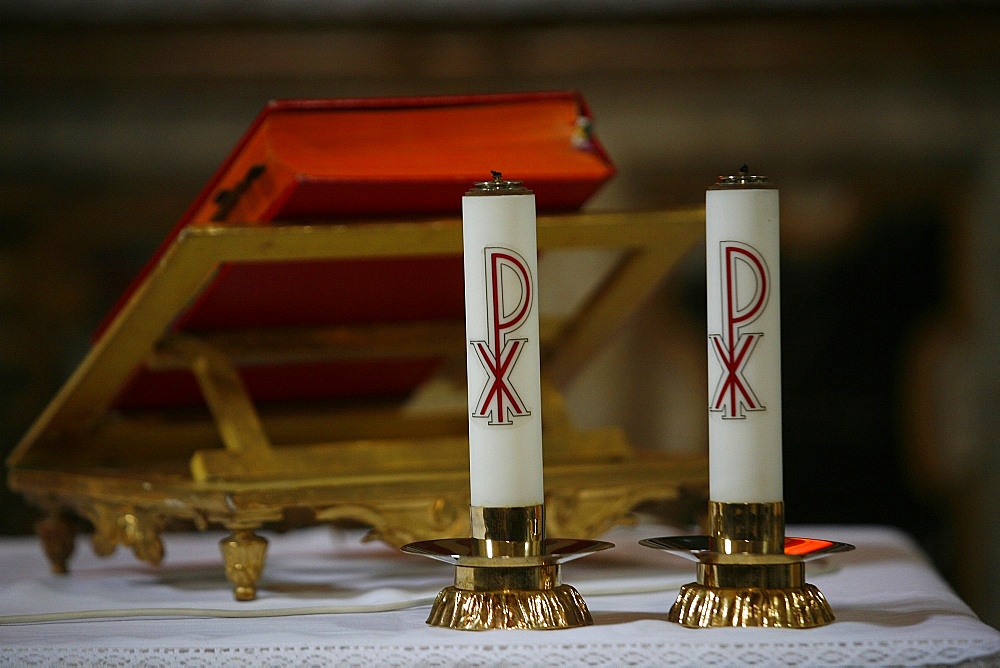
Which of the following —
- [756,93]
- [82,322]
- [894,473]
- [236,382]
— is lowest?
[894,473]

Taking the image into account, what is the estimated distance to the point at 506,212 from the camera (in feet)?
2.02

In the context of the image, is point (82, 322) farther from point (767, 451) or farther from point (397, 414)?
point (767, 451)

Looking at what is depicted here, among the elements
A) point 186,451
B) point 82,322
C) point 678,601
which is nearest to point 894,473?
point 82,322

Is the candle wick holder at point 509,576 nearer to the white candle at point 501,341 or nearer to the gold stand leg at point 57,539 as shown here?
the white candle at point 501,341

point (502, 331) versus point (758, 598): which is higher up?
point (502, 331)

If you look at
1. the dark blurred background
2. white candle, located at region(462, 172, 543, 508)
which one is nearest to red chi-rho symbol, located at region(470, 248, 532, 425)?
white candle, located at region(462, 172, 543, 508)

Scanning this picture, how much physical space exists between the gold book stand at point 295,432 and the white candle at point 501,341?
180mm

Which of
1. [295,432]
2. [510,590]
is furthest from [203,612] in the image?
[295,432]

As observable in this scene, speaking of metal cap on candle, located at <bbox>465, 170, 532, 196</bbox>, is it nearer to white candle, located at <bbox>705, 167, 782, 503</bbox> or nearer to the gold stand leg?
white candle, located at <bbox>705, 167, 782, 503</bbox>

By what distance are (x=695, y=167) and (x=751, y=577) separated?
176 centimetres

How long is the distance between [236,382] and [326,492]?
0.14 metres

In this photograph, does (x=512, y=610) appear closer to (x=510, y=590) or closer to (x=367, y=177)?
(x=510, y=590)

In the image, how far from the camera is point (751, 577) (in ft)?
2.02

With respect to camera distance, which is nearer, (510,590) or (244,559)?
(510,590)
